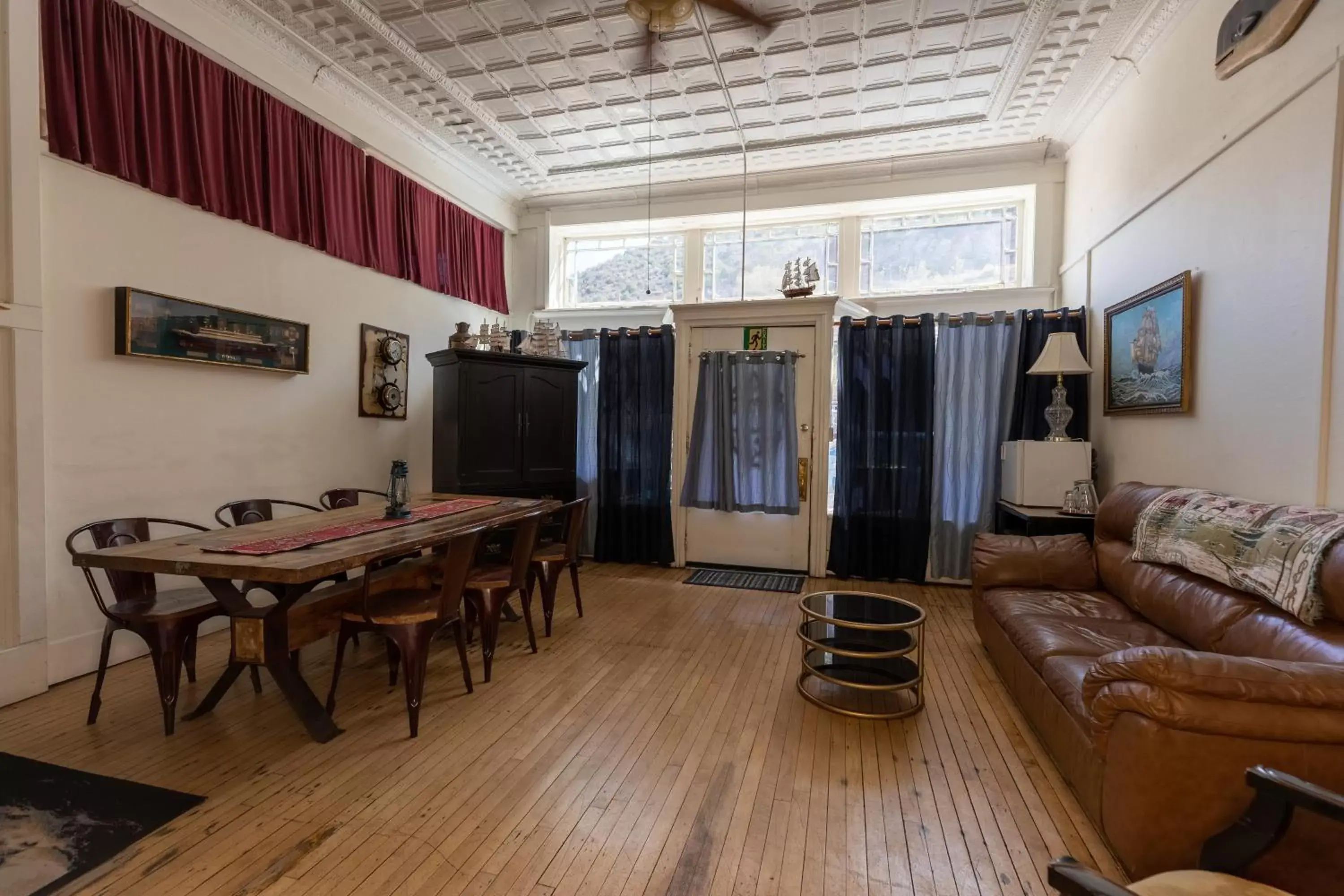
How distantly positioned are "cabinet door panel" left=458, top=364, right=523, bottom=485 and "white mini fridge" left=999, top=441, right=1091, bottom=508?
3.75 meters

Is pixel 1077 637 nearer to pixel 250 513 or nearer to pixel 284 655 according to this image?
pixel 284 655

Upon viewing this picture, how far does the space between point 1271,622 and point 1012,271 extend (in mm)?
3820

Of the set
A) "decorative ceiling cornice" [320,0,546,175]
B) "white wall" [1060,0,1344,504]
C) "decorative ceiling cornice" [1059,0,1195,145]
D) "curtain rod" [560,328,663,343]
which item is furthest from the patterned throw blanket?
"decorative ceiling cornice" [320,0,546,175]

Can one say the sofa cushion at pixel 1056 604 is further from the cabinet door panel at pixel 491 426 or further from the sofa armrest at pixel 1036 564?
the cabinet door panel at pixel 491 426

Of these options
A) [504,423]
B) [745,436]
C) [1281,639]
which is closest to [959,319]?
[745,436]

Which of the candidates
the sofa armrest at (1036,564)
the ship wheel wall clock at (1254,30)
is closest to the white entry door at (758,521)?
the sofa armrest at (1036,564)

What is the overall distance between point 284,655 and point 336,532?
0.53 meters

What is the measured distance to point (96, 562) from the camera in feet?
7.02

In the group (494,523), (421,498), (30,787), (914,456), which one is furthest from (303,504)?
(914,456)

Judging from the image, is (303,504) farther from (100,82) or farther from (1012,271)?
(1012,271)

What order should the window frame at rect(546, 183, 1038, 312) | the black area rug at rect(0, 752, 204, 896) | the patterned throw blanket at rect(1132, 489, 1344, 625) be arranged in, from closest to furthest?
the black area rug at rect(0, 752, 204, 896), the patterned throw blanket at rect(1132, 489, 1344, 625), the window frame at rect(546, 183, 1038, 312)

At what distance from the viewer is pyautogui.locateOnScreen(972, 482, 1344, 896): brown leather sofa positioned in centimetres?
143

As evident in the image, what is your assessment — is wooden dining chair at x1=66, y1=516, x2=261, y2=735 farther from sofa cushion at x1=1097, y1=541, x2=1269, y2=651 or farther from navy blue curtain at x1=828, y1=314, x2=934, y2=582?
navy blue curtain at x1=828, y1=314, x2=934, y2=582

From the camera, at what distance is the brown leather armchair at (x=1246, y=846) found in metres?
0.98
